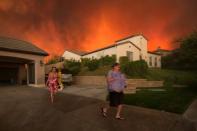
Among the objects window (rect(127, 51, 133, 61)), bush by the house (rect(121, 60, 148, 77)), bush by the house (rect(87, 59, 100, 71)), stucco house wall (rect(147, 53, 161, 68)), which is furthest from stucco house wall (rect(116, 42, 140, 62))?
bush by the house (rect(121, 60, 148, 77))

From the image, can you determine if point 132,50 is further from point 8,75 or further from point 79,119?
point 79,119

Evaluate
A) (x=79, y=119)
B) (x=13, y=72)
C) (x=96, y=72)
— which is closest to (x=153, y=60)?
(x=96, y=72)

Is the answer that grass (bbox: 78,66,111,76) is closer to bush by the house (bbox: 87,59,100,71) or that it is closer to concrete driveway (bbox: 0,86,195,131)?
bush by the house (bbox: 87,59,100,71)

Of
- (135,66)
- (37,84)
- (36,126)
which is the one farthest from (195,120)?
(37,84)

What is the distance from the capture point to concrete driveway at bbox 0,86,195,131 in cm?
860

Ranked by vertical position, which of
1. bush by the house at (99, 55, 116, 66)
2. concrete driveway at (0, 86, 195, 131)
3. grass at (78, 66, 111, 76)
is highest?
bush by the house at (99, 55, 116, 66)

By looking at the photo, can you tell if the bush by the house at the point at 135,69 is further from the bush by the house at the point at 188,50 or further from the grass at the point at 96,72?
the bush by the house at the point at 188,50

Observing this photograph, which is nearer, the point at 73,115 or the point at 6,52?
the point at 73,115

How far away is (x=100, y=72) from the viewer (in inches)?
1125

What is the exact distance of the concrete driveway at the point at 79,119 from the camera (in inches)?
339

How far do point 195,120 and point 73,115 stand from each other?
16.8ft

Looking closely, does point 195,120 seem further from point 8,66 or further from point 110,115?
point 8,66

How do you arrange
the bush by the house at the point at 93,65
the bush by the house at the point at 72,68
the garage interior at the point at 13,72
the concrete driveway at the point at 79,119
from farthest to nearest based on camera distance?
the bush by the house at the point at 93,65 → the garage interior at the point at 13,72 → the bush by the house at the point at 72,68 → the concrete driveway at the point at 79,119

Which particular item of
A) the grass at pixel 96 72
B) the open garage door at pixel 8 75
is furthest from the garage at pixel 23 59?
the grass at pixel 96 72
